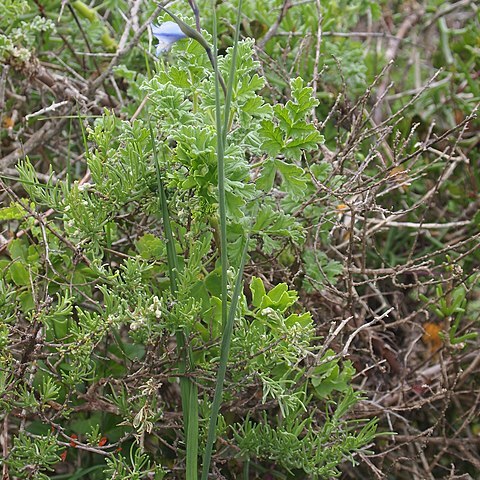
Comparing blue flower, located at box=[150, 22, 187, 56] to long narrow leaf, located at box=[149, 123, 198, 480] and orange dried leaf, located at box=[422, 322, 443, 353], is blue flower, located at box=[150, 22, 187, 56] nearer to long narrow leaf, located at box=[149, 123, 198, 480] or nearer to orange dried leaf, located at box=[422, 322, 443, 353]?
long narrow leaf, located at box=[149, 123, 198, 480]

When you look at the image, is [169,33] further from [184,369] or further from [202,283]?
[184,369]

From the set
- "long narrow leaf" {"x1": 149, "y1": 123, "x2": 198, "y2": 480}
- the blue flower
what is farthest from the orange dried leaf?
the blue flower

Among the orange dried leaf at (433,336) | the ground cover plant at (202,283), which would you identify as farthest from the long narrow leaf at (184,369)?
the orange dried leaf at (433,336)

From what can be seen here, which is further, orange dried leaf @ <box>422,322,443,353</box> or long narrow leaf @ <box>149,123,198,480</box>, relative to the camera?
orange dried leaf @ <box>422,322,443,353</box>

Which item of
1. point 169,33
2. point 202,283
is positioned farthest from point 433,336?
point 169,33

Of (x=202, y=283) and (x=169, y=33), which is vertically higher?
(x=169, y=33)

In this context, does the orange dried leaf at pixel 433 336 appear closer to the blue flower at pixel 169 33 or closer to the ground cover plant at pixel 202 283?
the ground cover plant at pixel 202 283

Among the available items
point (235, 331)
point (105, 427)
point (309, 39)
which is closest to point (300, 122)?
point (235, 331)

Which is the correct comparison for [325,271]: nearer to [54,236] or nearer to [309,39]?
[54,236]
